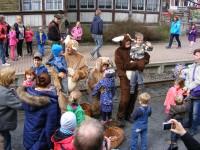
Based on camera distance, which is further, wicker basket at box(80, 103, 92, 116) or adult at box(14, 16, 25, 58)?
Answer: adult at box(14, 16, 25, 58)

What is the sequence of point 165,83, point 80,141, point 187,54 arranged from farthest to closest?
point 187,54 → point 165,83 → point 80,141

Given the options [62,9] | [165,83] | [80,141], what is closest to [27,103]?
[80,141]

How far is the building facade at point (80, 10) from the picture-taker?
55.1 ft

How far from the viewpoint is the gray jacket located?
5.26 meters

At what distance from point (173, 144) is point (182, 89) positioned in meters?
1.13

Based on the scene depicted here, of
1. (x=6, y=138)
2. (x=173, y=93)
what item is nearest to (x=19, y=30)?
(x=173, y=93)

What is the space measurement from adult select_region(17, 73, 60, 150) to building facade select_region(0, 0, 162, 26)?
11.9m

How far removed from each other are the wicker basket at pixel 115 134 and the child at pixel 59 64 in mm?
1103

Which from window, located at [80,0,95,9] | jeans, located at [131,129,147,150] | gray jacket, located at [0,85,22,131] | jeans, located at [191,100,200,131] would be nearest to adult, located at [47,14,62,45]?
jeans, located at [191,100,200,131]

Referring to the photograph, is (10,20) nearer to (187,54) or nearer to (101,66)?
(187,54)

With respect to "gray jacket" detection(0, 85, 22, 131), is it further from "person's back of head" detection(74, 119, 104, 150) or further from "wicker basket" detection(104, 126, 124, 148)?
"person's back of head" detection(74, 119, 104, 150)

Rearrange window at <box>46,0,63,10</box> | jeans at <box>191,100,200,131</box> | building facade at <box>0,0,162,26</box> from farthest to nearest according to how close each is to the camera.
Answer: window at <box>46,0,63,10</box> < building facade at <box>0,0,162,26</box> < jeans at <box>191,100,200,131</box>

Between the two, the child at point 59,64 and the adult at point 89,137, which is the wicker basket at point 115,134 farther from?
the adult at point 89,137

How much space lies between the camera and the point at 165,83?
1094cm
